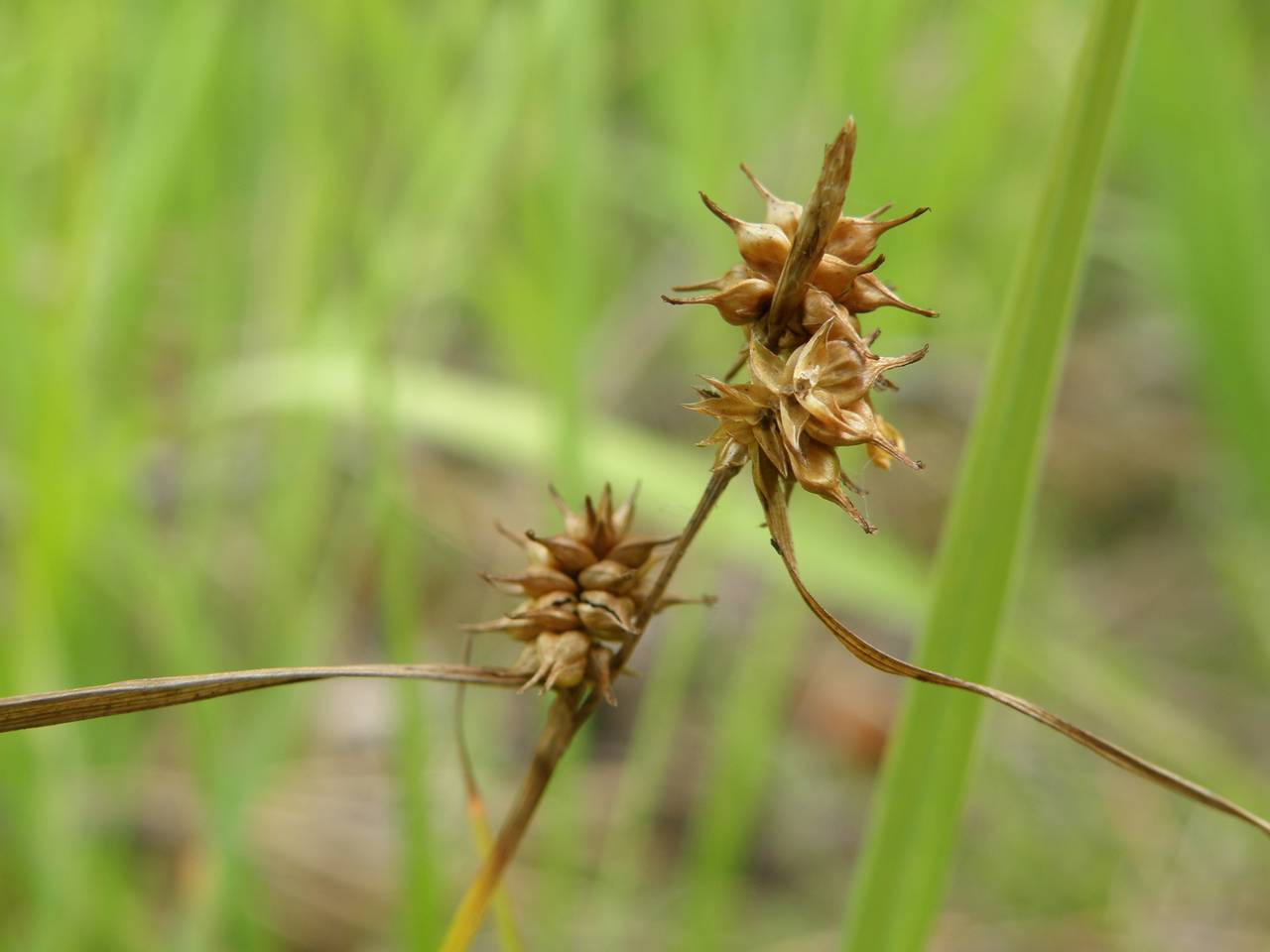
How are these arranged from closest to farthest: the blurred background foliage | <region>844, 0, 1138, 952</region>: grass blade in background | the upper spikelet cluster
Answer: the upper spikelet cluster < <region>844, 0, 1138, 952</region>: grass blade in background < the blurred background foliage

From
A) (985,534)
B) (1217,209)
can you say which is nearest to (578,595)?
(985,534)

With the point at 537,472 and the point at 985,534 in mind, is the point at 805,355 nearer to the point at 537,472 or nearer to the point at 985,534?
the point at 985,534

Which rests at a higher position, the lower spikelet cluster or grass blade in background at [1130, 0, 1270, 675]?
grass blade in background at [1130, 0, 1270, 675]

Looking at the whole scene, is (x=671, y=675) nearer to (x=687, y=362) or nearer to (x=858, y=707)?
(x=858, y=707)

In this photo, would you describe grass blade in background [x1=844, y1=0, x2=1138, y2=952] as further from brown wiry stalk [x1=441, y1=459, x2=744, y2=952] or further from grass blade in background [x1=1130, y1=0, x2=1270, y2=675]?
grass blade in background [x1=1130, y1=0, x2=1270, y2=675]

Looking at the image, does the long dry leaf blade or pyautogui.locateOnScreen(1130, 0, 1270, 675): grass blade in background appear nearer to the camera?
the long dry leaf blade

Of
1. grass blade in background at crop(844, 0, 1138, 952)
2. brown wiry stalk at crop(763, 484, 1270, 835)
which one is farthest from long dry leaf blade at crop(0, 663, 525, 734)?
grass blade in background at crop(844, 0, 1138, 952)

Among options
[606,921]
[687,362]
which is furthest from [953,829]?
[687,362]

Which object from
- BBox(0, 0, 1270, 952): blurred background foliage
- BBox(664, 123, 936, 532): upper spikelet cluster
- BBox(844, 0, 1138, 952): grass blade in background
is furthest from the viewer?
BBox(0, 0, 1270, 952): blurred background foliage
